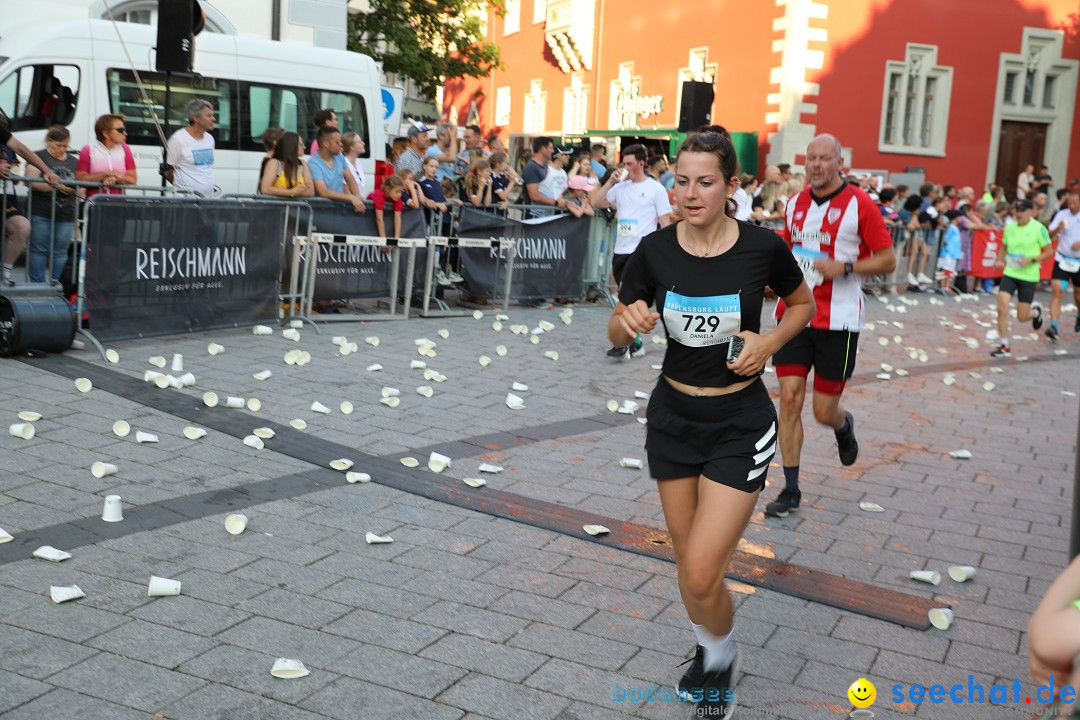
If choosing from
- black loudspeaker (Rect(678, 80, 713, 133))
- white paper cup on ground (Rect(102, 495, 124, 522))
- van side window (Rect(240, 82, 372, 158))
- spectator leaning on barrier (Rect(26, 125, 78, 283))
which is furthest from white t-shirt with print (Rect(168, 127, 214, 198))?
white paper cup on ground (Rect(102, 495, 124, 522))

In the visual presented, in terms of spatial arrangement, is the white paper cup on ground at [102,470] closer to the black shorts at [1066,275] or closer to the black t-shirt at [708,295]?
the black t-shirt at [708,295]

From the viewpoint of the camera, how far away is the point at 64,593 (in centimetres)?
423

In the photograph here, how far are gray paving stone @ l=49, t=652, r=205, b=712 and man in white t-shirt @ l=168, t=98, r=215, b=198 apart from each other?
28.2ft

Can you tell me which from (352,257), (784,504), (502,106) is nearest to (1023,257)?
(352,257)

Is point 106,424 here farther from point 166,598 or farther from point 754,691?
point 754,691

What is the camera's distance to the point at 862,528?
5.89 metres

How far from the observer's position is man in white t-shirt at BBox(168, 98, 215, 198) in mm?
11711

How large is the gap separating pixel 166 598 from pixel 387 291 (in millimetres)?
8241

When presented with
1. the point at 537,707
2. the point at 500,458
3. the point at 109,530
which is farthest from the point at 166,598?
the point at 500,458

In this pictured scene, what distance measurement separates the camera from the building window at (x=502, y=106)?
45.4 metres

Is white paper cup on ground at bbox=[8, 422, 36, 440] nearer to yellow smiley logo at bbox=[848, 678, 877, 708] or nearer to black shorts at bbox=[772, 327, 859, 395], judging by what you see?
black shorts at bbox=[772, 327, 859, 395]

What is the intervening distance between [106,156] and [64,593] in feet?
25.9

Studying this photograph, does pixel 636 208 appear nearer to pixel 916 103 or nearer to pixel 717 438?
pixel 717 438

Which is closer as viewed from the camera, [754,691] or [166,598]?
[754,691]
